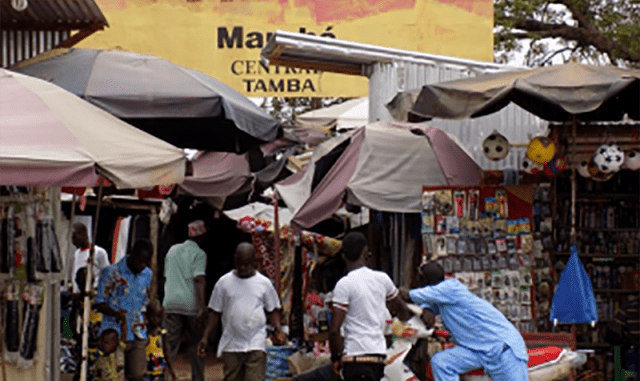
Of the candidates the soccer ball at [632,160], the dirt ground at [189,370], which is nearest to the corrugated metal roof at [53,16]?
the dirt ground at [189,370]

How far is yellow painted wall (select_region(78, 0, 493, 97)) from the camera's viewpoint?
2086cm

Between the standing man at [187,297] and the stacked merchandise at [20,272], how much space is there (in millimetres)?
4035

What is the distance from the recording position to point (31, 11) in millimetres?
10430

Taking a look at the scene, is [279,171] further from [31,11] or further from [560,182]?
[31,11]

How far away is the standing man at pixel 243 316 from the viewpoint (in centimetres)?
1066

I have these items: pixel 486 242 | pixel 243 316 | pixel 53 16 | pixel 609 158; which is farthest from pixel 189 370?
pixel 53 16

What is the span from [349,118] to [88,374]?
10.7 m

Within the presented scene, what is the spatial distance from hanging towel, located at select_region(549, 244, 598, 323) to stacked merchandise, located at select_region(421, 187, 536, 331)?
534 mm

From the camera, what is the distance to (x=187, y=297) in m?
13.0

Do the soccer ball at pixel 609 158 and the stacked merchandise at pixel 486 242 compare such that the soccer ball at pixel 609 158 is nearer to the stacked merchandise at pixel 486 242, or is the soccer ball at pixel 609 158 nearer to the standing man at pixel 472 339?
the stacked merchandise at pixel 486 242

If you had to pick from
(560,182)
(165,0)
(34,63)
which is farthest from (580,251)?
(165,0)

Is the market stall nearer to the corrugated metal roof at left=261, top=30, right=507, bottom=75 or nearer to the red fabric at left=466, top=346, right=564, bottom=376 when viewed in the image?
the red fabric at left=466, top=346, right=564, bottom=376

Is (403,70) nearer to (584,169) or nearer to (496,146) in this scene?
(496,146)

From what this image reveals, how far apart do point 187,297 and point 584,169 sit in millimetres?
4564
